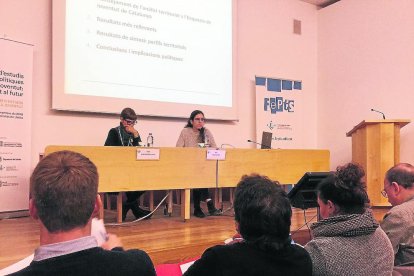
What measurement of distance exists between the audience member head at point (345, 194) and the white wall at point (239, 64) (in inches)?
149

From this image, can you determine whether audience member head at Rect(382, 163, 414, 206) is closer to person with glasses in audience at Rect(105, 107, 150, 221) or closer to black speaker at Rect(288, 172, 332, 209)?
black speaker at Rect(288, 172, 332, 209)

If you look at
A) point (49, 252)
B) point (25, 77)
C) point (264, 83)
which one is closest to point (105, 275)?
point (49, 252)

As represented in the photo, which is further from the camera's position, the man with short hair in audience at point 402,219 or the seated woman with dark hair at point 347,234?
the man with short hair in audience at point 402,219

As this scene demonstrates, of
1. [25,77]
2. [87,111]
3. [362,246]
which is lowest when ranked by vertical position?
[362,246]

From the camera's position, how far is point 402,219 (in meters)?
1.89

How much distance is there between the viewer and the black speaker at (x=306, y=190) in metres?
2.38

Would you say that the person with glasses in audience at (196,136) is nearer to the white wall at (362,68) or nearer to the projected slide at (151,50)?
the projected slide at (151,50)

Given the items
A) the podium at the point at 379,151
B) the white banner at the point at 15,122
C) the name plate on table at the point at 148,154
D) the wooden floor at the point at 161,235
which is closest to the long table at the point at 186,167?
the name plate on table at the point at 148,154

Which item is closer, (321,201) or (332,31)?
(321,201)

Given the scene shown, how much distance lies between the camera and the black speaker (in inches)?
93.9

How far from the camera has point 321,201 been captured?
5.10ft

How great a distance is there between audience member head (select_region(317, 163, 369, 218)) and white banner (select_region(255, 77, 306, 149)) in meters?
4.61

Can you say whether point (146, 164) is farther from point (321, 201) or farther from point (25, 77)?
point (321, 201)

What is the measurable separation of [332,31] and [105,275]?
22.0 feet
